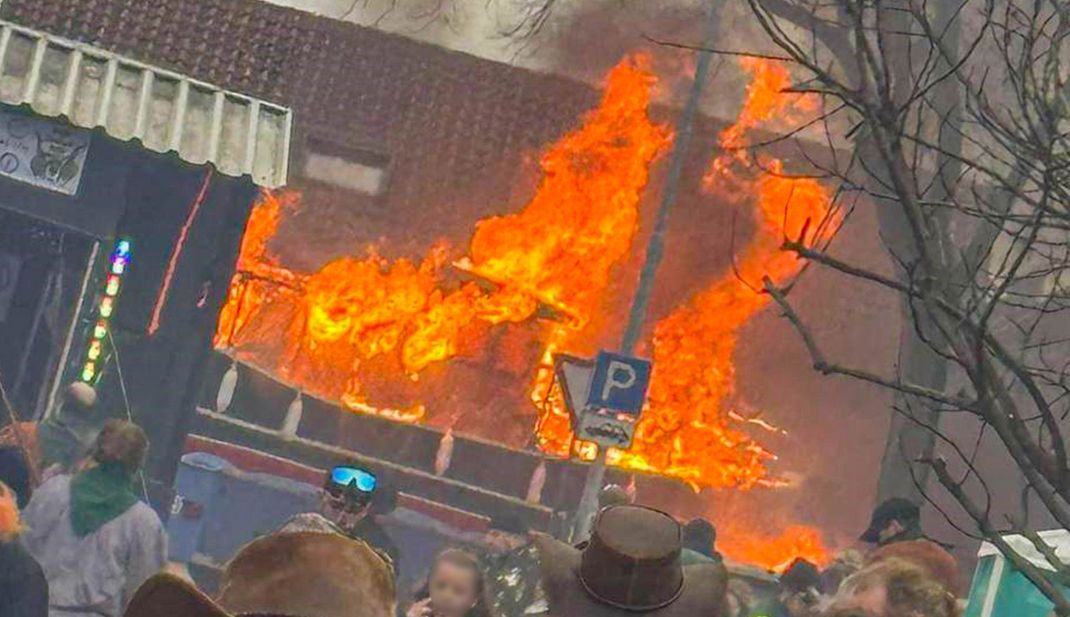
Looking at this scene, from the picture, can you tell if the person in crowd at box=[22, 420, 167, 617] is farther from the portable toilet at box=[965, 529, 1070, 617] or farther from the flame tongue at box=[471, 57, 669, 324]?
the flame tongue at box=[471, 57, 669, 324]

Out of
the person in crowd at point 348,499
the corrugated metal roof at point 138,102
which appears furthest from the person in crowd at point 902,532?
the corrugated metal roof at point 138,102

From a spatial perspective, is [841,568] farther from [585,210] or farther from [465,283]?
[585,210]

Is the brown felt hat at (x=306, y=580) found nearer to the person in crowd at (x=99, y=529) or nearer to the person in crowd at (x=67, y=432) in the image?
the person in crowd at (x=99, y=529)

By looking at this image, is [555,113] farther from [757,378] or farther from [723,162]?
[757,378]

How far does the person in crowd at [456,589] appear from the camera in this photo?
243 inches

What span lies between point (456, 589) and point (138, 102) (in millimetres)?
5878

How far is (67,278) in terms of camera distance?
1208 centimetres

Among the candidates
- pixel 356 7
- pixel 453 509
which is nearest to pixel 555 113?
pixel 356 7

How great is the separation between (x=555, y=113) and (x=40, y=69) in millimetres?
19598

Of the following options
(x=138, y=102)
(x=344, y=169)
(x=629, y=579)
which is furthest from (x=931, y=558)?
(x=344, y=169)

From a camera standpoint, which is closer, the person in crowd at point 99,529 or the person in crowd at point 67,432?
the person in crowd at point 99,529

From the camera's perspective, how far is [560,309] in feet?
96.0

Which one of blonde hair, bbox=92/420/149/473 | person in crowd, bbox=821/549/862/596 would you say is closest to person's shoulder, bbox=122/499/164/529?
blonde hair, bbox=92/420/149/473

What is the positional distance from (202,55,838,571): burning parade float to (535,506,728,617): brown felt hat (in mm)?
24188
